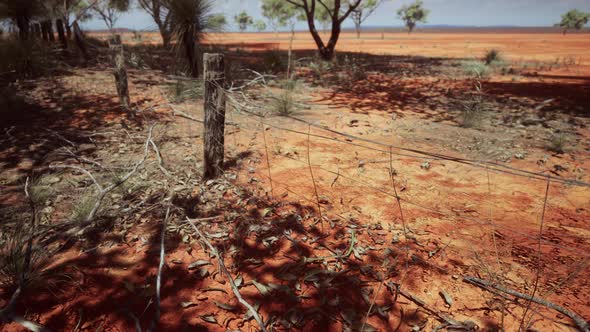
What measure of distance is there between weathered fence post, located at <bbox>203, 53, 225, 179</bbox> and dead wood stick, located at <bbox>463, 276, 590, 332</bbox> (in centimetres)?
281

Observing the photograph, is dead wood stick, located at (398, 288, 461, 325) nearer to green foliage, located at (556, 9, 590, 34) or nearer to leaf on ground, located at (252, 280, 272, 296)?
leaf on ground, located at (252, 280, 272, 296)

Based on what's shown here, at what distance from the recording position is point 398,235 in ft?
9.26

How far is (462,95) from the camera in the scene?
822 cm

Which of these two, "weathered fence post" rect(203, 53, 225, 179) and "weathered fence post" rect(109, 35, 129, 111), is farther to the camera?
"weathered fence post" rect(109, 35, 129, 111)

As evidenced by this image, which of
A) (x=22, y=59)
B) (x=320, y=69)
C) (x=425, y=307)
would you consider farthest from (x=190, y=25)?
(x=425, y=307)

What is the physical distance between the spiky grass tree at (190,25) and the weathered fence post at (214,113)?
5.01 meters

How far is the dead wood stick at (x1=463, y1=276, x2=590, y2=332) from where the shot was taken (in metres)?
1.86

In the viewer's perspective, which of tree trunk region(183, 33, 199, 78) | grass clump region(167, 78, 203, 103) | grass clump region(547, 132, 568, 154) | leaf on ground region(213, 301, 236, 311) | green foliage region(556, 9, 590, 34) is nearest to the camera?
leaf on ground region(213, 301, 236, 311)

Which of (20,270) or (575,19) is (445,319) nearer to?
(20,270)

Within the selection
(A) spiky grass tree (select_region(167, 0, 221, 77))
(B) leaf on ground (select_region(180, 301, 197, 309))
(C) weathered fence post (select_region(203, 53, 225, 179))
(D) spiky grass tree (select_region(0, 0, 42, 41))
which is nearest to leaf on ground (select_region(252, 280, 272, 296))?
(B) leaf on ground (select_region(180, 301, 197, 309))

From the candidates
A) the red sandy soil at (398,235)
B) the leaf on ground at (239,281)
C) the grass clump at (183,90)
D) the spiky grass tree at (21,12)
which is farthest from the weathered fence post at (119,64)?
the spiky grass tree at (21,12)

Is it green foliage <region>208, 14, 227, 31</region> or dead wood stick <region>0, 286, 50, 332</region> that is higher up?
green foliage <region>208, 14, 227, 31</region>

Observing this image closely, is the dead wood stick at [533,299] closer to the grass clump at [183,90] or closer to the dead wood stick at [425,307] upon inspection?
the dead wood stick at [425,307]

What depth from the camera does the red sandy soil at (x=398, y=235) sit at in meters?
2.03
